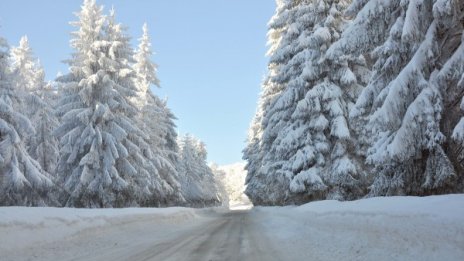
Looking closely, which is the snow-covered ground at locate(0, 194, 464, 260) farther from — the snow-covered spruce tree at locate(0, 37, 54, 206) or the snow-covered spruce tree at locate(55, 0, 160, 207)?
the snow-covered spruce tree at locate(55, 0, 160, 207)

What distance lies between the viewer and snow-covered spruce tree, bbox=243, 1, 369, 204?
1973 cm

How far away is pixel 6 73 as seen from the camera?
23469 millimetres

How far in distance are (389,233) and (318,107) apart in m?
13.4

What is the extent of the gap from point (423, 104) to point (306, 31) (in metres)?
12.9

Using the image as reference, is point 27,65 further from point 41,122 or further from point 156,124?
point 156,124

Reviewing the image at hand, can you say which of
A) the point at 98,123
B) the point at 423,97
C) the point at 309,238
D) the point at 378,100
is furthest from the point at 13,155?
the point at 423,97

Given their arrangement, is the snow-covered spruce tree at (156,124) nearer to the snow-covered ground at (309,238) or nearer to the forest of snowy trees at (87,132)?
the forest of snowy trees at (87,132)

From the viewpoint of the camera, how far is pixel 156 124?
126 ft

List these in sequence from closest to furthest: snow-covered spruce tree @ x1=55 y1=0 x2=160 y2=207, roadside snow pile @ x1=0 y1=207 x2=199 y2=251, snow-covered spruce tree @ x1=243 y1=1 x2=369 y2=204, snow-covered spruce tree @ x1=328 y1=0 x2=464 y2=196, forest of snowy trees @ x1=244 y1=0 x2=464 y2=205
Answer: roadside snow pile @ x1=0 y1=207 x2=199 y2=251 → snow-covered spruce tree @ x1=328 y1=0 x2=464 y2=196 → forest of snowy trees @ x1=244 y1=0 x2=464 y2=205 → snow-covered spruce tree @ x1=243 y1=1 x2=369 y2=204 → snow-covered spruce tree @ x1=55 y1=0 x2=160 y2=207

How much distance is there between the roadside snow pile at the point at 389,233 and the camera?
243 inches

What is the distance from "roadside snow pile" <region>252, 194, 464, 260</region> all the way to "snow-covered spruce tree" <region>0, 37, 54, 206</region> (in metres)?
16.1

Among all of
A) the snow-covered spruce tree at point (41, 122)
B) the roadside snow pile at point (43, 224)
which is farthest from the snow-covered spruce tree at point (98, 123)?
the roadside snow pile at point (43, 224)

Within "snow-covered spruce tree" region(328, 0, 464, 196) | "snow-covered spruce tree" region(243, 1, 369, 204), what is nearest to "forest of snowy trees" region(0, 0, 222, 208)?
"snow-covered spruce tree" region(243, 1, 369, 204)

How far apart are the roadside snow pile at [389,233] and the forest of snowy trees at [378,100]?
2093 mm
